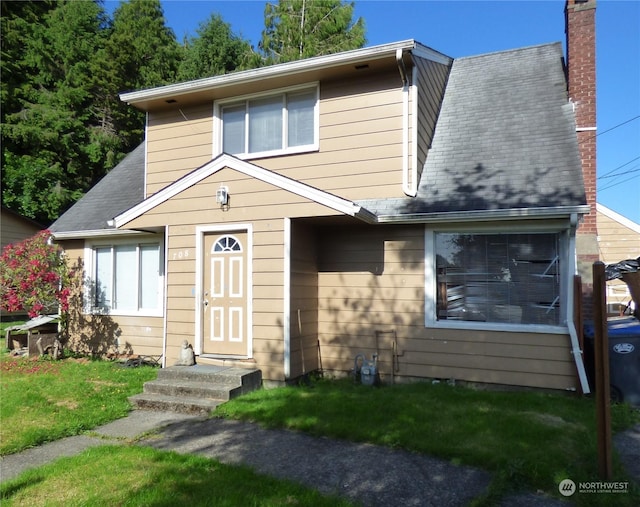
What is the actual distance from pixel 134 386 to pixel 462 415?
4.81 metres

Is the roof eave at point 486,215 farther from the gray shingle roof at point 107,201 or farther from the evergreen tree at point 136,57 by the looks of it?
the evergreen tree at point 136,57

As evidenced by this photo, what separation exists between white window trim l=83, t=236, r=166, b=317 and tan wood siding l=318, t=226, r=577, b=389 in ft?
10.9

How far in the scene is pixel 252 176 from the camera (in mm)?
7160

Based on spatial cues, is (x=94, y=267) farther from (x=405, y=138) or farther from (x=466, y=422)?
(x=466, y=422)

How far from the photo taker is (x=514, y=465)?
4.07m

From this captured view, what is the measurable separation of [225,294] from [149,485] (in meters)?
3.85

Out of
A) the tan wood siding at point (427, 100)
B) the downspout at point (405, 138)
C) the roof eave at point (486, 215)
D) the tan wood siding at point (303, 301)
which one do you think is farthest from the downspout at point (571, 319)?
the tan wood siding at point (303, 301)

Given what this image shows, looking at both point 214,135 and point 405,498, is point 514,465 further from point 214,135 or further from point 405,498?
point 214,135

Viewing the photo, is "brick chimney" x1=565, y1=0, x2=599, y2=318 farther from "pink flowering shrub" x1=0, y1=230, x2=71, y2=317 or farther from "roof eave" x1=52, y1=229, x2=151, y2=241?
"pink flowering shrub" x1=0, y1=230, x2=71, y2=317

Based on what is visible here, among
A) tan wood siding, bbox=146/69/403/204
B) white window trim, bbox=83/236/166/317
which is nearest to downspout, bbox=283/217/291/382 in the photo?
tan wood siding, bbox=146/69/403/204

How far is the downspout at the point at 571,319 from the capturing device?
20.2 feet

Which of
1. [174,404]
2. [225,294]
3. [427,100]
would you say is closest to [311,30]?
[427,100]

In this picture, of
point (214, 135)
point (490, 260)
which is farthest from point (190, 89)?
point (490, 260)

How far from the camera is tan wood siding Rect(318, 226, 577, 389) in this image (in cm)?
661
